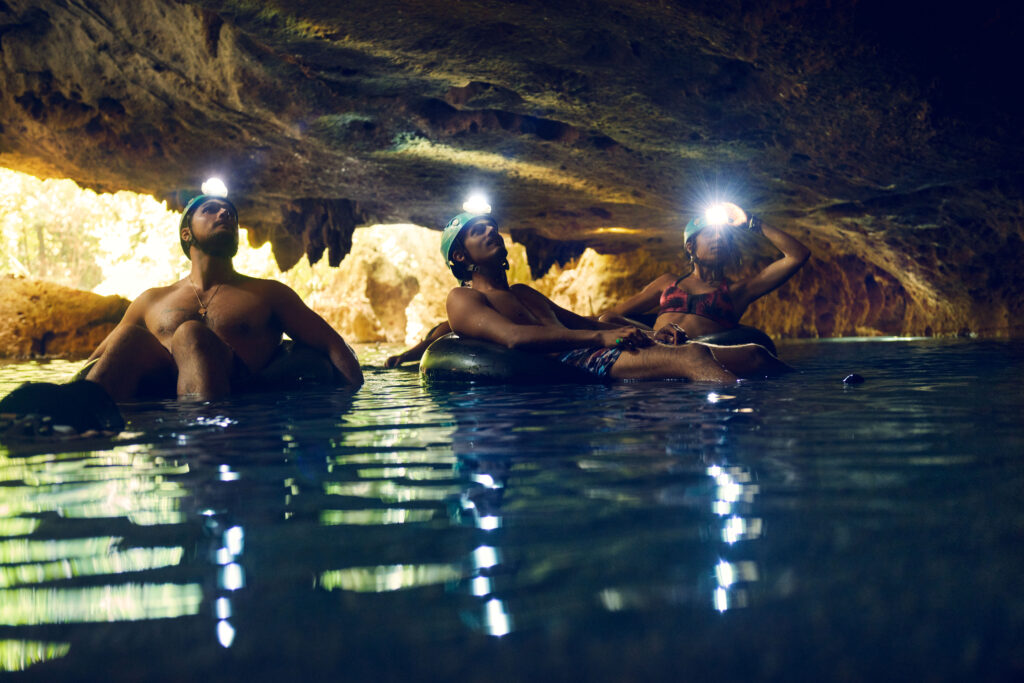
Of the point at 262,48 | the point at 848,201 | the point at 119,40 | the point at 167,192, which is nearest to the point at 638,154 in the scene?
the point at 848,201

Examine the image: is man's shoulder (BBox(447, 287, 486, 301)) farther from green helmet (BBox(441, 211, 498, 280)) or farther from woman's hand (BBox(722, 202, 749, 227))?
woman's hand (BBox(722, 202, 749, 227))

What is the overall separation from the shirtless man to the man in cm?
99

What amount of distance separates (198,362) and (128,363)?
0.36m

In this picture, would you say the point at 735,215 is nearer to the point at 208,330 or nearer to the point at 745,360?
the point at 745,360

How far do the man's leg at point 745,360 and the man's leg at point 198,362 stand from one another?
10.3 feet

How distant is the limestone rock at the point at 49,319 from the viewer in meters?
11.7

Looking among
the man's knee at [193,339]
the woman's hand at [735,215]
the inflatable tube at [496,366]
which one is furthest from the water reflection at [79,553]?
the woman's hand at [735,215]

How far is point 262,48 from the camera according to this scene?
6879 mm

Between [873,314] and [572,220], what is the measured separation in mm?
5902

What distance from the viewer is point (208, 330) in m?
4.41

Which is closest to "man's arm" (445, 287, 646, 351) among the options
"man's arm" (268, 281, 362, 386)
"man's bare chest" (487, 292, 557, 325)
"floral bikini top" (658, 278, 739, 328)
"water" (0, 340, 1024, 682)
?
"man's bare chest" (487, 292, 557, 325)

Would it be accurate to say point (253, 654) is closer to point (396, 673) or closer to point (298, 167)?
point (396, 673)

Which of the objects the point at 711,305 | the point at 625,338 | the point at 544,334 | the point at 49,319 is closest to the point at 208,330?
the point at 544,334

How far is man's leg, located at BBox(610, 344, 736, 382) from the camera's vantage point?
16.0ft
